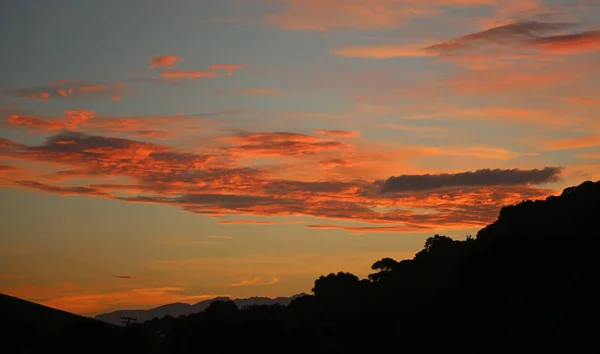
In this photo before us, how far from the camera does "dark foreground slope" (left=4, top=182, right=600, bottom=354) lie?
191ft

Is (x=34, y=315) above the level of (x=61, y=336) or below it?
above

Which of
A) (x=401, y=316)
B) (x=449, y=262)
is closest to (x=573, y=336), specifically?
(x=401, y=316)

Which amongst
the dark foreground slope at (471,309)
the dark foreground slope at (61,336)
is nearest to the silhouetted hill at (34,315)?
the dark foreground slope at (61,336)

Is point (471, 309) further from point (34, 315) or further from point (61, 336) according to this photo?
point (34, 315)

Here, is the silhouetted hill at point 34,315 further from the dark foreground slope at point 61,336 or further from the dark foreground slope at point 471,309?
the dark foreground slope at point 471,309

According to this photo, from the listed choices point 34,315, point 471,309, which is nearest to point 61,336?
point 34,315

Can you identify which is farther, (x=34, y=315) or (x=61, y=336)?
(x=34, y=315)

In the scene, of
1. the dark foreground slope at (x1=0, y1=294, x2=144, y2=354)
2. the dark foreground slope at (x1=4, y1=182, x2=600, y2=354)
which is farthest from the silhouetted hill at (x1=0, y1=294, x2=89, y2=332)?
the dark foreground slope at (x1=4, y1=182, x2=600, y2=354)

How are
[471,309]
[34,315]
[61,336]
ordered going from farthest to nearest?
1. [34,315]
2. [61,336]
3. [471,309]

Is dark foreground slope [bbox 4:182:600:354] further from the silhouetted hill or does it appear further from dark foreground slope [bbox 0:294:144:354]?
the silhouetted hill

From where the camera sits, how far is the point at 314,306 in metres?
128

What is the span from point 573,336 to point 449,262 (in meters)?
70.6

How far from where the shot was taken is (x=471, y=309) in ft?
209

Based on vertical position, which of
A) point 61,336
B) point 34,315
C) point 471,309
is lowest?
point 61,336
